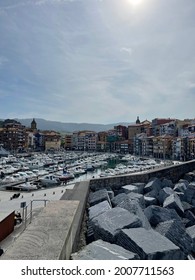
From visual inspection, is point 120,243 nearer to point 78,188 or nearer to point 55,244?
point 55,244

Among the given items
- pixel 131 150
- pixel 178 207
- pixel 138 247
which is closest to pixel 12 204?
pixel 178 207

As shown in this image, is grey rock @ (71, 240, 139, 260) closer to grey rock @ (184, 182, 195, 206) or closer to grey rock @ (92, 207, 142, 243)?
grey rock @ (92, 207, 142, 243)

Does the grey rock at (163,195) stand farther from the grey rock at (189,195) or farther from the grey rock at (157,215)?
the grey rock at (157,215)

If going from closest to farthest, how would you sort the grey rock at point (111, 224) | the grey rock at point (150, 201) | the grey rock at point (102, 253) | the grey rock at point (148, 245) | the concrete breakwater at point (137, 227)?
the grey rock at point (102, 253)
the concrete breakwater at point (137, 227)
the grey rock at point (148, 245)
the grey rock at point (111, 224)
the grey rock at point (150, 201)

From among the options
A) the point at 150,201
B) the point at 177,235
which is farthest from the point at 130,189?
the point at 177,235

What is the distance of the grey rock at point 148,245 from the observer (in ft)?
13.1

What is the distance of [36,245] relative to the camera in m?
2.37

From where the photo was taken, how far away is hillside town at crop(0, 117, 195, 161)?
53.1m

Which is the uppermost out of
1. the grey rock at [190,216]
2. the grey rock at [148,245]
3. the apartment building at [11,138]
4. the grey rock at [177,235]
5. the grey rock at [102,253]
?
the apartment building at [11,138]

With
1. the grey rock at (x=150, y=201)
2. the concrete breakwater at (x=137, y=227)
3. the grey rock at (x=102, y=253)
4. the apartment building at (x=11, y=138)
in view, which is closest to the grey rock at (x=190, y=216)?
the concrete breakwater at (x=137, y=227)

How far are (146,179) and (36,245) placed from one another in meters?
10.1

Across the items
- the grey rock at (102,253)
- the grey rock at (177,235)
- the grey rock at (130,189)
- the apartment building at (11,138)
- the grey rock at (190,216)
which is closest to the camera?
the grey rock at (102,253)

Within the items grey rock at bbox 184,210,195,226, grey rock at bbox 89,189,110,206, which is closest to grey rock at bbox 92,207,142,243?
grey rock at bbox 89,189,110,206
